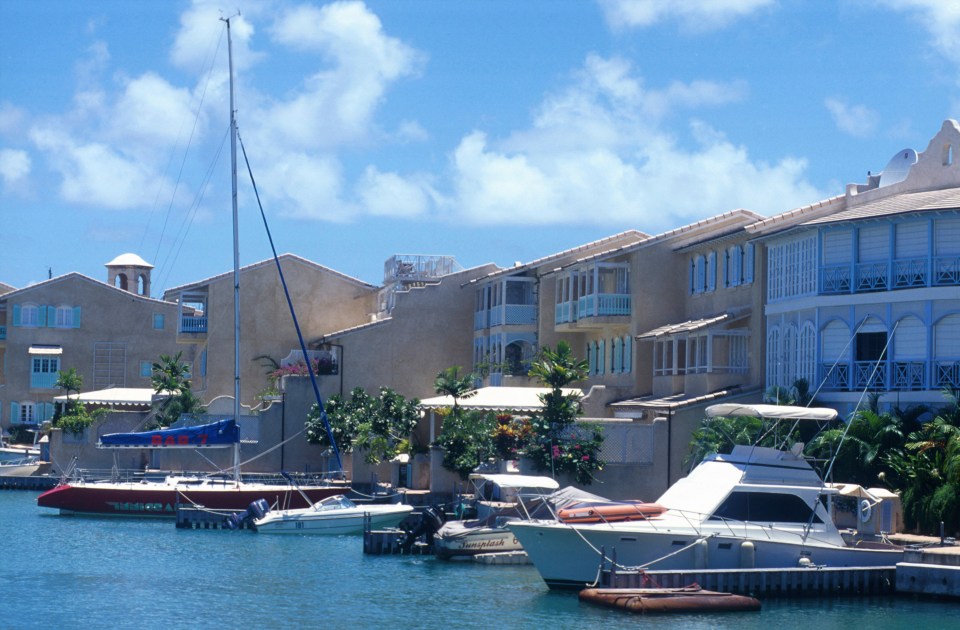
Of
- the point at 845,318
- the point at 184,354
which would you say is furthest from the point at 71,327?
the point at 845,318

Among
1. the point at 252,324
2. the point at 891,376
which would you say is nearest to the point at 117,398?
the point at 252,324

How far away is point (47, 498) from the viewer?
5541cm

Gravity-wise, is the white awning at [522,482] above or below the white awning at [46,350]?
below

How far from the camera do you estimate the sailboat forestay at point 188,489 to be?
52.9 m

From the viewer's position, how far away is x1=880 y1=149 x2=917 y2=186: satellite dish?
165 feet

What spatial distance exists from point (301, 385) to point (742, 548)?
33378 mm

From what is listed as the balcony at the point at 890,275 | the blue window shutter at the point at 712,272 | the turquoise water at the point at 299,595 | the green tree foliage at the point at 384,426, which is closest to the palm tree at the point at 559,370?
the blue window shutter at the point at 712,272

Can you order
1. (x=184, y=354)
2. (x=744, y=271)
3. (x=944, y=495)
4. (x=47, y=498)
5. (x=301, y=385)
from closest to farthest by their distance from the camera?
(x=944, y=495), (x=744, y=271), (x=47, y=498), (x=301, y=385), (x=184, y=354)

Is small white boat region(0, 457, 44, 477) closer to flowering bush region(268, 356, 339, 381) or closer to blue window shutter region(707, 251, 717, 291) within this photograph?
flowering bush region(268, 356, 339, 381)

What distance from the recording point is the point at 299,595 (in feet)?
115

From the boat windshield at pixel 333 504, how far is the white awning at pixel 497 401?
5907 millimetres

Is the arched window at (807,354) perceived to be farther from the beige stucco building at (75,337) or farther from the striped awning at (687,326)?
the beige stucco building at (75,337)

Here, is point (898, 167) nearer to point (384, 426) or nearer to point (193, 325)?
point (384, 426)

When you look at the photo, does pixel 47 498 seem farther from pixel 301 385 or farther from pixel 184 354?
pixel 184 354
